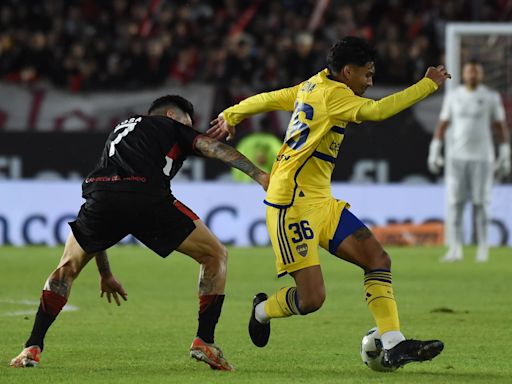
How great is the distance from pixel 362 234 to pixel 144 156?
137 centimetres

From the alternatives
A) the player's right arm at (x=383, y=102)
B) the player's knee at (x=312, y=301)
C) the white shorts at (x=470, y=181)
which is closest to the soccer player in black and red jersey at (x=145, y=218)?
the player's knee at (x=312, y=301)

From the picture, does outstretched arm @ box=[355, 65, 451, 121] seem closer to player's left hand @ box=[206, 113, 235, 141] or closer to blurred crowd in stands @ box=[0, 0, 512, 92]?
player's left hand @ box=[206, 113, 235, 141]

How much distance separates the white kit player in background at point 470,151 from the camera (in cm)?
1703

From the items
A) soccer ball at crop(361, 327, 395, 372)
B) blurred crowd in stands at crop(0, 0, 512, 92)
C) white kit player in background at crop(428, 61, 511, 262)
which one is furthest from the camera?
blurred crowd in stands at crop(0, 0, 512, 92)

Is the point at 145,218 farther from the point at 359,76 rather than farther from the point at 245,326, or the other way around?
the point at 245,326

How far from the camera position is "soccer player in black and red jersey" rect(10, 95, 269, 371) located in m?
7.93

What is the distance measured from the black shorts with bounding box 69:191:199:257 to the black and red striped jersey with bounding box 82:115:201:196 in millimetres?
66

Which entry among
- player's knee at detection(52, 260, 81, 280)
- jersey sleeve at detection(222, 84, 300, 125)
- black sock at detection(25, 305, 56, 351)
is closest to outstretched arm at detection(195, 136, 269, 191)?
jersey sleeve at detection(222, 84, 300, 125)

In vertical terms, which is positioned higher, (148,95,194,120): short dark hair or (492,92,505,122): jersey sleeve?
(492,92,505,122): jersey sleeve

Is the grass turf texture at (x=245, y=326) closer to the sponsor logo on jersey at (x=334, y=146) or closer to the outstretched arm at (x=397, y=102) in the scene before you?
the sponsor logo on jersey at (x=334, y=146)

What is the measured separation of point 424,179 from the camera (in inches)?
804

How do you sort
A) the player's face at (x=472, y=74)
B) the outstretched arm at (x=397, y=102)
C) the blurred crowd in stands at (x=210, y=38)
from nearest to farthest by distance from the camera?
1. the outstretched arm at (x=397, y=102)
2. the player's face at (x=472, y=74)
3. the blurred crowd in stands at (x=210, y=38)

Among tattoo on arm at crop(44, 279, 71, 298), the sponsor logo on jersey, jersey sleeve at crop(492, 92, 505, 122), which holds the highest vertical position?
jersey sleeve at crop(492, 92, 505, 122)

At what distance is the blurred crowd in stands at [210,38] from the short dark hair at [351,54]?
13.1 metres
